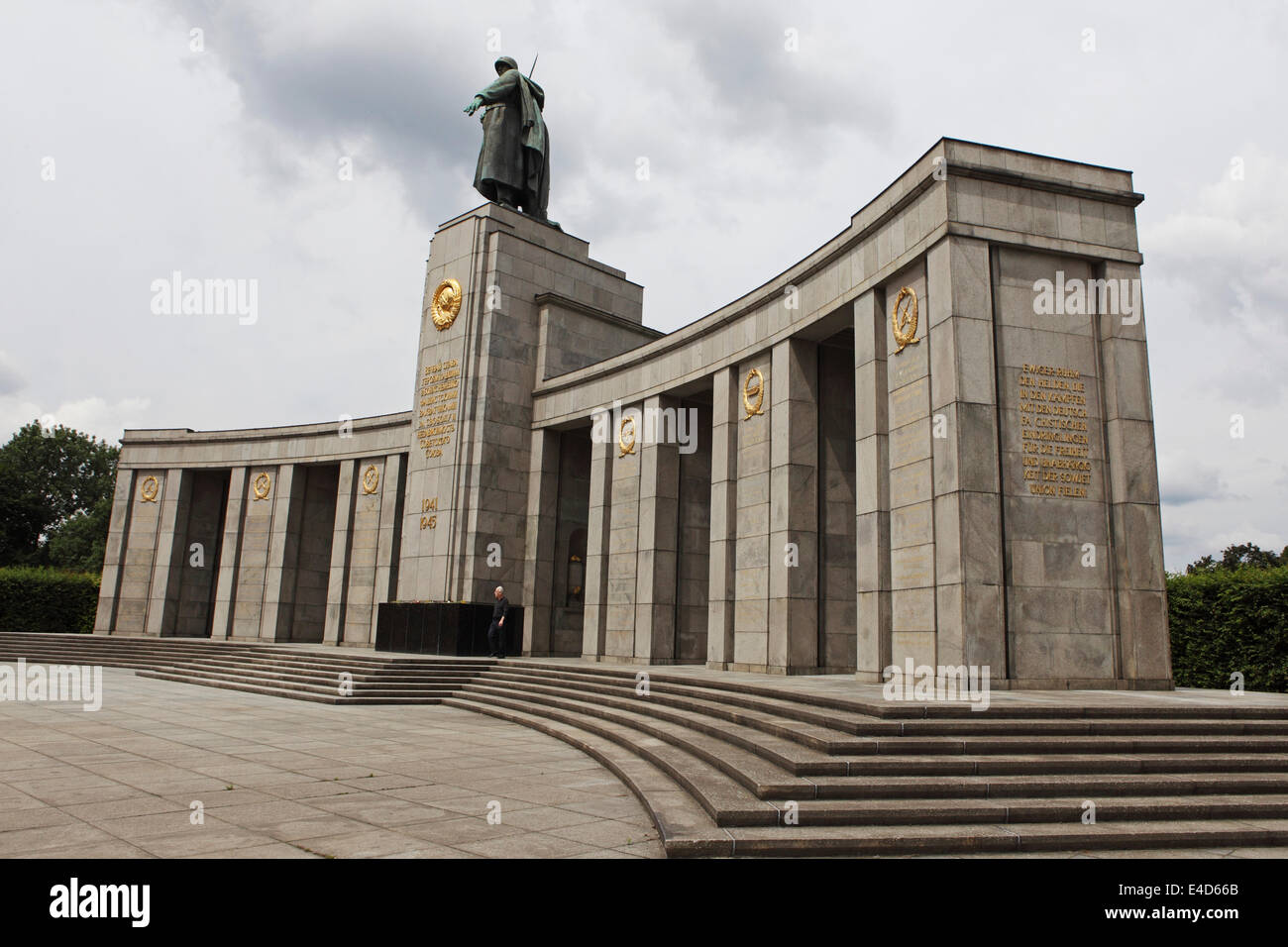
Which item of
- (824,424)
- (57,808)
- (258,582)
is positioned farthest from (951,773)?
(258,582)

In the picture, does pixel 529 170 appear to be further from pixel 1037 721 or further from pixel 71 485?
→ pixel 71 485

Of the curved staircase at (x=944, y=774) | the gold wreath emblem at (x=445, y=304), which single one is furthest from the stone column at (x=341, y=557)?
the curved staircase at (x=944, y=774)

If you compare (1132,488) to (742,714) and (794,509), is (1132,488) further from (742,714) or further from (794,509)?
(742,714)

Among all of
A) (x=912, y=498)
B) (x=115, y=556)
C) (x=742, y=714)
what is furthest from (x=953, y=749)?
(x=115, y=556)

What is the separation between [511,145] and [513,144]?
3.7 inches

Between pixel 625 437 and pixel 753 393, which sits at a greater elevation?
pixel 753 393

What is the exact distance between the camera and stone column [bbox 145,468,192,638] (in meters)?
35.8

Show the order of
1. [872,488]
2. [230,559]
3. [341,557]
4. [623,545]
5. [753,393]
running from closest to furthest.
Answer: [872,488], [753,393], [623,545], [341,557], [230,559]

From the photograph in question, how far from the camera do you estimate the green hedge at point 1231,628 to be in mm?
17750

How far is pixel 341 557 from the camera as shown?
3309 centimetres

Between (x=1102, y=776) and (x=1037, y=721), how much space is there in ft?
3.53

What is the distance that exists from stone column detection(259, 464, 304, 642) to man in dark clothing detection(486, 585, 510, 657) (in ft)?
47.5

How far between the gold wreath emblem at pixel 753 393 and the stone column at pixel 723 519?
44cm
